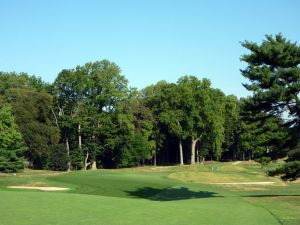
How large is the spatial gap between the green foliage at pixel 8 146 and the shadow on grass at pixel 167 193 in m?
26.9

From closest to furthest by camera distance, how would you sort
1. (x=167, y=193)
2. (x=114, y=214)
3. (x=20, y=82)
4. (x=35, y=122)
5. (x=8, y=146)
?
(x=114, y=214) < (x=167, y=193) < (x=8, y=146) < (x=35, y=122) < (x=20, y=82)

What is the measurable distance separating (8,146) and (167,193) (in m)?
33.1

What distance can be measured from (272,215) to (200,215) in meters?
3.52

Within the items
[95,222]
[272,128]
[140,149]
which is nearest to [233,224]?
[95,222]

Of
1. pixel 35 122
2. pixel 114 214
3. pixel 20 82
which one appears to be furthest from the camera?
pixel 20 82

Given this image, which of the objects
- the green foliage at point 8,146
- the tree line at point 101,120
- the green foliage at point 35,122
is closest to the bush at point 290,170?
the tree line at point 101,120

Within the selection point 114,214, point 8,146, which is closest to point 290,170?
point 114,214

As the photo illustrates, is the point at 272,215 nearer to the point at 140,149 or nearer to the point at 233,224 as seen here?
the point at 233,224

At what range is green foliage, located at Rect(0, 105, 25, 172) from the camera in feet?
207

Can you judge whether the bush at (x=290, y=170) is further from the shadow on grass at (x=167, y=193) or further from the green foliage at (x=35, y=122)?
the green foliage at (x=35, y=122)

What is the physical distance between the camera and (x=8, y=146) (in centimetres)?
6562

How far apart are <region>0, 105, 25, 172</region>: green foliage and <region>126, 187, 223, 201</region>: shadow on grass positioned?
26946mm

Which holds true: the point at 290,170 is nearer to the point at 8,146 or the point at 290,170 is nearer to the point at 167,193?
the point at 167,193

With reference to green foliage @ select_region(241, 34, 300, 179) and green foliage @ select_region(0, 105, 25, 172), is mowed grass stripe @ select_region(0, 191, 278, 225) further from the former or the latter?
green foliage @ select_region(0, 105, 25, 172)
